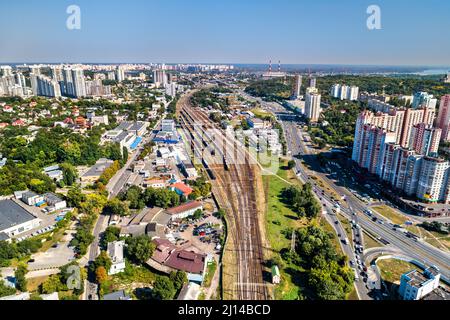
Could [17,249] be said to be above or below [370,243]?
above

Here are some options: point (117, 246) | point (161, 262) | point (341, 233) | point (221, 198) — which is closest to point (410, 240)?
point (341, 233)

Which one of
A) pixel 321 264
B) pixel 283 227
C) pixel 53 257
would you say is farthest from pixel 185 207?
pixel 321 264

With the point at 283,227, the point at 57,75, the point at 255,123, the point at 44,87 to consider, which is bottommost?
the point at 283,227

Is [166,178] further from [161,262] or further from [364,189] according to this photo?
[364,189]

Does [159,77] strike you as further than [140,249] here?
Yes

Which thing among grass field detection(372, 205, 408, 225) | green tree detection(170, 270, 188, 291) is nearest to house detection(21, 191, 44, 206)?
green tree detection(170, 270, 188, 291)

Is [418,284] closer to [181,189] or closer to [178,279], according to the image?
[178,279]

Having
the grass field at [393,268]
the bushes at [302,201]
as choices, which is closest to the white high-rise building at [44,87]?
the bushes at [302,201]

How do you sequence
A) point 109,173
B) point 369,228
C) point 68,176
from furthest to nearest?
point 109,173 < point 68,176 < point 369,228
